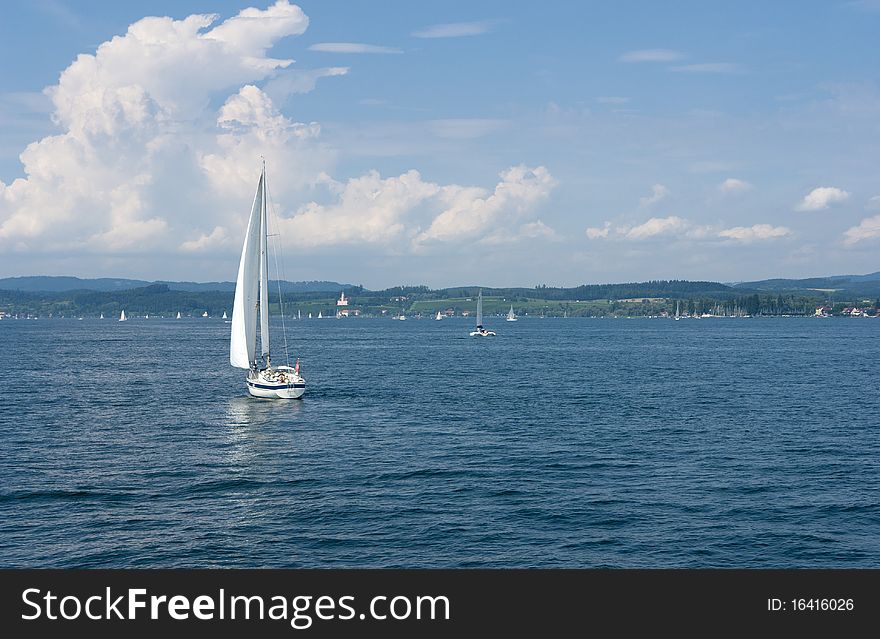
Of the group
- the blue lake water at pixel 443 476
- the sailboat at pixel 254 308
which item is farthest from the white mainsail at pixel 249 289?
the blue lake water at pixel 443 476

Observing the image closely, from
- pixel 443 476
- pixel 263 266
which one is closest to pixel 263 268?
pixel 263 266

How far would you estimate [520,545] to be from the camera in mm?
40531

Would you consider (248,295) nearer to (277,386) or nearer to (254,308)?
(254,308)

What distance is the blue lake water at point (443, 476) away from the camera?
40.3 metres

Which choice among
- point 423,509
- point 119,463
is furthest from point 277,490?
Result: point 119,463

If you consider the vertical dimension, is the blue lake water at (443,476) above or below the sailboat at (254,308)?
below

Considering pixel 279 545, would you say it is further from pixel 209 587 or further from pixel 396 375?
pixel 396 375

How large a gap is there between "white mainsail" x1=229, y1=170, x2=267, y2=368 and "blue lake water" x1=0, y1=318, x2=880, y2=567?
5.91 metres

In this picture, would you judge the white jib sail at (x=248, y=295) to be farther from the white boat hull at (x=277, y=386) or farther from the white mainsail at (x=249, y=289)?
the white boat hull at (x=277, y=386)

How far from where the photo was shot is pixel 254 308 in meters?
96.2

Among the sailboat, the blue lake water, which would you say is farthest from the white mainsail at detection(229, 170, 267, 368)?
the blue lake water

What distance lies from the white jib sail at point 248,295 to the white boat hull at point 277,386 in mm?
2825

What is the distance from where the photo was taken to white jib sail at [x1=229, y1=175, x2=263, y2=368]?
95250mm

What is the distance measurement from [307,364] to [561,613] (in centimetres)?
13865
